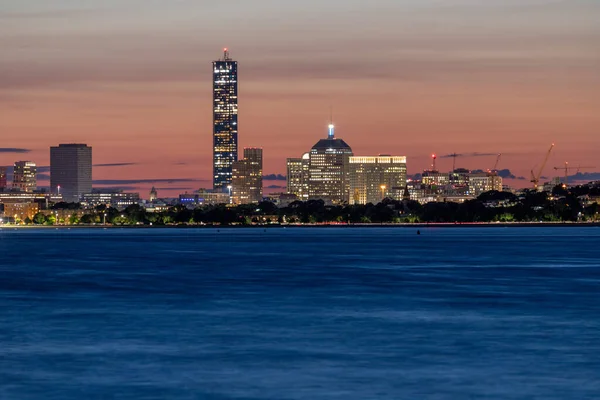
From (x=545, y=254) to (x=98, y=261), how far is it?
176ft

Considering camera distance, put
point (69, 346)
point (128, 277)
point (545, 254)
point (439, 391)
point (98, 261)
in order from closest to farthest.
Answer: point (439, 391) → point (69, 346) → point (128, 277) → point (98, 261) → point (545, 254)

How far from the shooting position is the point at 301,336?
164 ft

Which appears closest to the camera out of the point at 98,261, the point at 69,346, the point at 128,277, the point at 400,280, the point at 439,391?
the point at 439,391

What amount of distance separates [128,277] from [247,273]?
425 inches

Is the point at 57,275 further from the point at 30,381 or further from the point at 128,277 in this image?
the point at 30,381

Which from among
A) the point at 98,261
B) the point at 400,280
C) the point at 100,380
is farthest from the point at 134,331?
the point at 98,261

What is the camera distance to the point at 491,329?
171 ft

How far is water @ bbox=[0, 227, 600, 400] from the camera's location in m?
36.8

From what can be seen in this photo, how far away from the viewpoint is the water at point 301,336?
3678 cm

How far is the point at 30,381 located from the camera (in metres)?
37.7

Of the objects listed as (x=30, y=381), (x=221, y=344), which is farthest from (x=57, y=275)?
(x=30, y=381)

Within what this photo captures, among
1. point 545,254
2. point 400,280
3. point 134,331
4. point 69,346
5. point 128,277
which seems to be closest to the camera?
point 69,346

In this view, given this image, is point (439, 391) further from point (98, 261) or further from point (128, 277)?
point (98, 261)

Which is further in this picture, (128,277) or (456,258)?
(456,258)
